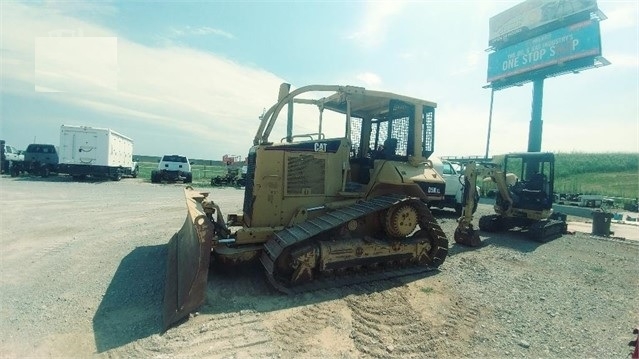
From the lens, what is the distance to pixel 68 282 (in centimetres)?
516

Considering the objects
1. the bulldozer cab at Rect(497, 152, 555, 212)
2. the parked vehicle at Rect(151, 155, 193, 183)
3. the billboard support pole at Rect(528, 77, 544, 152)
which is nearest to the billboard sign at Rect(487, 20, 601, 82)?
the billboard support pole at Rect(528, 77, 544, 152)

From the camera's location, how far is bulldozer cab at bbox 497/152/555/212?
34.6 feet

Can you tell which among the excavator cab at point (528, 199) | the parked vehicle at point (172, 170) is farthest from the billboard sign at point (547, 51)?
the parked vehicle at point (172, 170)

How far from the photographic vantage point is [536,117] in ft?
90.4

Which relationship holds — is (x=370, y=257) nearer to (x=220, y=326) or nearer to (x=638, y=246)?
(x=220, y=326)

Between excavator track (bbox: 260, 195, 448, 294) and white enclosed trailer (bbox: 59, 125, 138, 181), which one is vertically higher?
white enclosed trailer (bbox: 59, 125, 138, 181)

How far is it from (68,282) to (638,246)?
531 inches

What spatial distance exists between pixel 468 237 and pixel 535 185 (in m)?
4.04

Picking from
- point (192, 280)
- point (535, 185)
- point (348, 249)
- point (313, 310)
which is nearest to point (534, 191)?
point (535, 185)

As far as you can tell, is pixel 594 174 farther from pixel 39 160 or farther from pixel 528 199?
pixel 39 160

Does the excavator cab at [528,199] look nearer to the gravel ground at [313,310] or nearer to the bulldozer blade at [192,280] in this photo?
the gravel ground at [313,310]

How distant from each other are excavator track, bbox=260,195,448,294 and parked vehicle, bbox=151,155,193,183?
2132 centimetres

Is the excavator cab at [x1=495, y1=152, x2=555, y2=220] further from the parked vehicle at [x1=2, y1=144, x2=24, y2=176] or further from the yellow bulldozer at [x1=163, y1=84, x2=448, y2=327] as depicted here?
the parked vehicle at [x1=2, y1=144, x2=24, y2=176]

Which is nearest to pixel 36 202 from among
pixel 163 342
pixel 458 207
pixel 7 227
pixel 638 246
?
pixel 7 227
